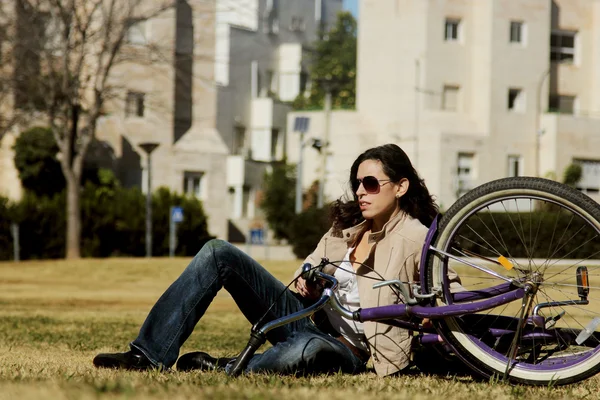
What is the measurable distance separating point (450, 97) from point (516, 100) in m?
2.98

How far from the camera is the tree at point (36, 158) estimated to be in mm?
41469

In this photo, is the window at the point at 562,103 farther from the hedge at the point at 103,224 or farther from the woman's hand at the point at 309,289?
the woman's hand at the point at 309,289

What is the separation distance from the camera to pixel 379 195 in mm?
5922

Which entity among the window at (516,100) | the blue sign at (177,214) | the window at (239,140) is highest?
the window at (516,100)

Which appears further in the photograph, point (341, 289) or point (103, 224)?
point (103, 224)

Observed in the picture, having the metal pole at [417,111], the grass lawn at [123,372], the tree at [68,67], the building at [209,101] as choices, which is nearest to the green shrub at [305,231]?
the building at [209,101]

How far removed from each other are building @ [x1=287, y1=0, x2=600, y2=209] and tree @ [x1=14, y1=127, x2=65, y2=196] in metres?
15.4

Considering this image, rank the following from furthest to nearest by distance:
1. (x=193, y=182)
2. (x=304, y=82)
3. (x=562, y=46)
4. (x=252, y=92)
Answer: (x=304, y=82) → (x=252, y=92) → (x=562, y=46) → (x=193, y=182)

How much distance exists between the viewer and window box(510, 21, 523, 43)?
50.8 meters

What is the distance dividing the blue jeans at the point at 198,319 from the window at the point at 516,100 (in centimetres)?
4580

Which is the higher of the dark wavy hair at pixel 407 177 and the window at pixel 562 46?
the window at pixel 562 46

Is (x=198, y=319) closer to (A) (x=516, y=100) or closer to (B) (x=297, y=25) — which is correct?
(A) (x=516, y=100)

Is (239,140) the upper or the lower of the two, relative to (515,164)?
upper

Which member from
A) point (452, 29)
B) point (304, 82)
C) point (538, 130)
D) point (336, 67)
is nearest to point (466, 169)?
point (538, 130)
